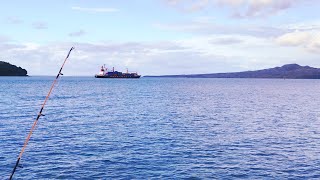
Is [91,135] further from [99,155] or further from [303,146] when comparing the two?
[303,146]

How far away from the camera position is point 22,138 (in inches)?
1779

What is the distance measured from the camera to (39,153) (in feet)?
122

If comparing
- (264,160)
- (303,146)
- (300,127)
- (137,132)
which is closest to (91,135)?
(137,132)

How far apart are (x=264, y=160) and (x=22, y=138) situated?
29678 millimetres

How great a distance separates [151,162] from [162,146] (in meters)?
7.35

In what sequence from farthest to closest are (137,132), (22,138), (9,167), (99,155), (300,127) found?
(300,127)
(137,132)
(22,138)
(99,155)
(9,167)

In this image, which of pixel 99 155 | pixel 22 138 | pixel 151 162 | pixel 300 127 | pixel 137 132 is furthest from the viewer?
pixel 300 127

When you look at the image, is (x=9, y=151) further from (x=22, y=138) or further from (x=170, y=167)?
(x=170, y=167)

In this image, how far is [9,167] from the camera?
3191cm

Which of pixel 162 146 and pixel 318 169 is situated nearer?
pixel 318 169

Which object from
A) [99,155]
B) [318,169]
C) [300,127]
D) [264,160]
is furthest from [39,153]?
[300,127]

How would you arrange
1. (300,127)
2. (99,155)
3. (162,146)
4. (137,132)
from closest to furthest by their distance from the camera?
1. (99,155)
2. (162,146)
3. (137,132)
4. (300,127)

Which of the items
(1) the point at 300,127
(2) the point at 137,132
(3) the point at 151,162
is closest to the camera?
(3) the point at 151,162

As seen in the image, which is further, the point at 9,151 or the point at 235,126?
the point at 235,126
